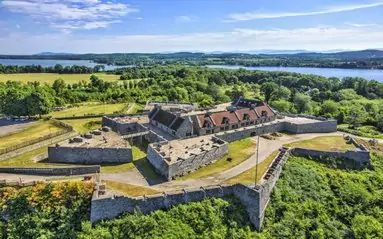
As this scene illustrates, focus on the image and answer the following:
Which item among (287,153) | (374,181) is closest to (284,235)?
(287,153)

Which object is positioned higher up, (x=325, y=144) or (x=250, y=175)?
(x=325, y=144)

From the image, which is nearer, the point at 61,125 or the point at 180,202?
the point at 180,202

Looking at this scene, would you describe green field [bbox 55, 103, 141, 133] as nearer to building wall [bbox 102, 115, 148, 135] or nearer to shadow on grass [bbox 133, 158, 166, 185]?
building wall [bbox 102, 115, 148, 135]

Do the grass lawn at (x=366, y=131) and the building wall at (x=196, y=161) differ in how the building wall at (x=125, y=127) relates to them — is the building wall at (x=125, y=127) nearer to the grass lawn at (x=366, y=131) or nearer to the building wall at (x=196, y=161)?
the building wall at (x=196, y=161)

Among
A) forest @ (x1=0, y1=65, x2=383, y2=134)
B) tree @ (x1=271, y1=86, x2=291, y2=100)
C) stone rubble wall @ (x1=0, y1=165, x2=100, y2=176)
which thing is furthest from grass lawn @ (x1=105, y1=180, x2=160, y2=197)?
tree @ (x1=271, y1=86, x2=291, y2=100)

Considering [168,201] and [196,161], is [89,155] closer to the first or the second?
[196,161]

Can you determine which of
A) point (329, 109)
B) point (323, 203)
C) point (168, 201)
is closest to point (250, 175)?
point (323, 203)

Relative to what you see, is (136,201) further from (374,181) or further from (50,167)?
(374,181)

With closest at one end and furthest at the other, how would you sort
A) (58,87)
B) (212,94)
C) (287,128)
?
(287,128), (58,87), (212,94)
